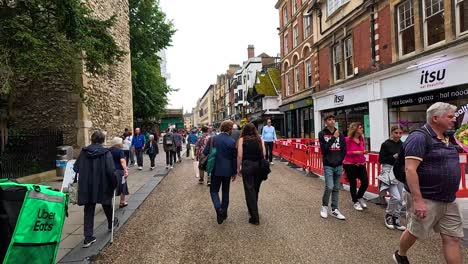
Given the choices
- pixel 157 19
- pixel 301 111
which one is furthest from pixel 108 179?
pixel 157 19

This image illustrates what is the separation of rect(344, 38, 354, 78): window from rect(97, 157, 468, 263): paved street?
10.8 metres

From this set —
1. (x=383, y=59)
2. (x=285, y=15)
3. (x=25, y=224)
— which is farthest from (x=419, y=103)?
(x=285, y=15)

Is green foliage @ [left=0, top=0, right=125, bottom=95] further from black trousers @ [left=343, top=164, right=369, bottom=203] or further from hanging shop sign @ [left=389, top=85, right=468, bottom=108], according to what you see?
hanging shop sign @ [left=389, top=85, right=468, bottom=108]

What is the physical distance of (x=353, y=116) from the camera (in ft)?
54.1

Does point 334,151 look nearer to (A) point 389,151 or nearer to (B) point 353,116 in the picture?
(A) point 389,151

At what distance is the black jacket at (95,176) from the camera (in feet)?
14.5

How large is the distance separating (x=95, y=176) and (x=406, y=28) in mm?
12262

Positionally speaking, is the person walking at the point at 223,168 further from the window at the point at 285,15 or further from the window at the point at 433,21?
the window at the point at 285,15

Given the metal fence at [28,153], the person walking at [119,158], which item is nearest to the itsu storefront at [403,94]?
the person walking at [119,158]

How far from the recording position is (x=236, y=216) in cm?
576

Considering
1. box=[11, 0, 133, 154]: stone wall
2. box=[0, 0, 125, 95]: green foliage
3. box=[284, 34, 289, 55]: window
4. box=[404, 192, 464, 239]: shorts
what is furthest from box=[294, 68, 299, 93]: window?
box=[404, 192, 464, 239]: shorts

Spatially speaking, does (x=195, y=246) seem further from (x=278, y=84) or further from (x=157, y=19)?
(x=278, y=84)

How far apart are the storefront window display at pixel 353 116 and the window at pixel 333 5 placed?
17.1 ft

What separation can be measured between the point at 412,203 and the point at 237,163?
2828 mm
